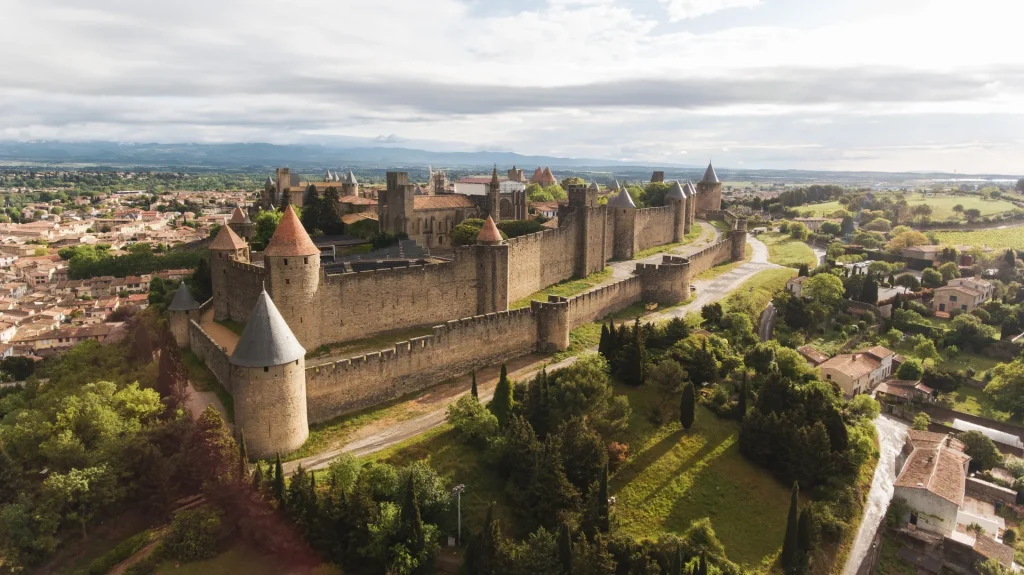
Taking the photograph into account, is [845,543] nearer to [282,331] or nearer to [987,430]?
[987,430]

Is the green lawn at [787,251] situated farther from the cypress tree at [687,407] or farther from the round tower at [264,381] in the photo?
the round tower at [264,381]

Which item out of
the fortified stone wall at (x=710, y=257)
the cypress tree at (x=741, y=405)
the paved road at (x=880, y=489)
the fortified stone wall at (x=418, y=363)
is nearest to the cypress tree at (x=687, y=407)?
the cypress tree at (x=741, y=405)

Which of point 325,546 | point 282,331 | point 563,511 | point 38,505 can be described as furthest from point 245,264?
point 563,511

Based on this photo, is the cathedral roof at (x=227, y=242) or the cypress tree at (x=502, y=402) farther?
the cathedral roof at (x=227, y=242)

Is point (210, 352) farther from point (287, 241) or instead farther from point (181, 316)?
point (287, 241)

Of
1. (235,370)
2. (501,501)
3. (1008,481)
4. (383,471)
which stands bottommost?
(1008,481)

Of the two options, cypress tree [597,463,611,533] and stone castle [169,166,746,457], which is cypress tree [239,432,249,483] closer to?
stone castle [169,166,746,457]
